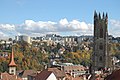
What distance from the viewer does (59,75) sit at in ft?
196

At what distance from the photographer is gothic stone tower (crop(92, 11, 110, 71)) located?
7338cm

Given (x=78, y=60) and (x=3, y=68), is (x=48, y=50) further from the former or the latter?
(x=3, y=68)

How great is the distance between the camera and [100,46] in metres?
74.4

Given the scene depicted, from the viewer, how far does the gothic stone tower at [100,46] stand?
73.4m

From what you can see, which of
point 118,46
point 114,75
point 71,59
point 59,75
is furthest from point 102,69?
point 118,46

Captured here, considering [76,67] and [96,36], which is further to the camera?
[76,67]

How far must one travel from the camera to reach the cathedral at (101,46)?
7338cm

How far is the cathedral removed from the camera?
7338cm

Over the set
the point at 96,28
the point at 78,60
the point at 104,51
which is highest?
the point at 96,28

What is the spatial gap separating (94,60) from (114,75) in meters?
47.5

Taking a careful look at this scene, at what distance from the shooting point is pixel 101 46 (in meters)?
74.3

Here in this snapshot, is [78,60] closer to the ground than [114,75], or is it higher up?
closer to the ground

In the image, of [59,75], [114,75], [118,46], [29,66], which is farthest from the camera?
[118,46]

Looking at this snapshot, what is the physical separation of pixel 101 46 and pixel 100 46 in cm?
23
